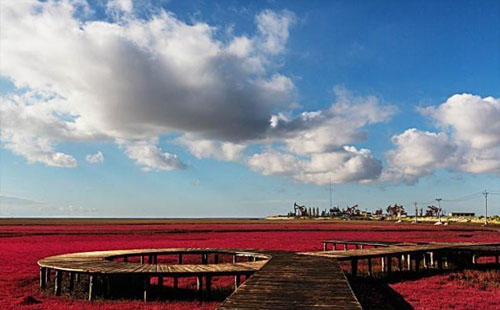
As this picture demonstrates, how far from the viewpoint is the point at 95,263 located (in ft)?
54.6

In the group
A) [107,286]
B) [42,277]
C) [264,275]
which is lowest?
[107,286]

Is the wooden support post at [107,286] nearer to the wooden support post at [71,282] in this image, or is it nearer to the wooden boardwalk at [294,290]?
the wooden support post at [71,282]

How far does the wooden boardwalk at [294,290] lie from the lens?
27.6ft

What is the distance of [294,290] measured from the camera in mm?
10000

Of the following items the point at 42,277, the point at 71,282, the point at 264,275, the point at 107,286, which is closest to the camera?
the point at 264,275

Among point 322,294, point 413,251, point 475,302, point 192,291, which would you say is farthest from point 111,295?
point 413,251

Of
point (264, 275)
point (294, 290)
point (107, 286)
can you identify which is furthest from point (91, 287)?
point (294, 290)

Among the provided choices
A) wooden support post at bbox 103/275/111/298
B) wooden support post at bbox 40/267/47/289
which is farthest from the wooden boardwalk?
wooden support post at bbox 40/267/47/289

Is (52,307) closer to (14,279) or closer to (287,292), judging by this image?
(14,279)

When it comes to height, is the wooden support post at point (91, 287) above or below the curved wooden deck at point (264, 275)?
below

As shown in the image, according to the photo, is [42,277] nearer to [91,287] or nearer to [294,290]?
[91,287]

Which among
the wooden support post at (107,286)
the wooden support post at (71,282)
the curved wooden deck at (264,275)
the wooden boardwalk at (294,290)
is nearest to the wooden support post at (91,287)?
the curved wooden deck at (264,275)

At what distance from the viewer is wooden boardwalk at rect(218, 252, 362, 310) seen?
8.41m

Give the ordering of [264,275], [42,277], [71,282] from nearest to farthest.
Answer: [264,275], [71,282], [42,277]
